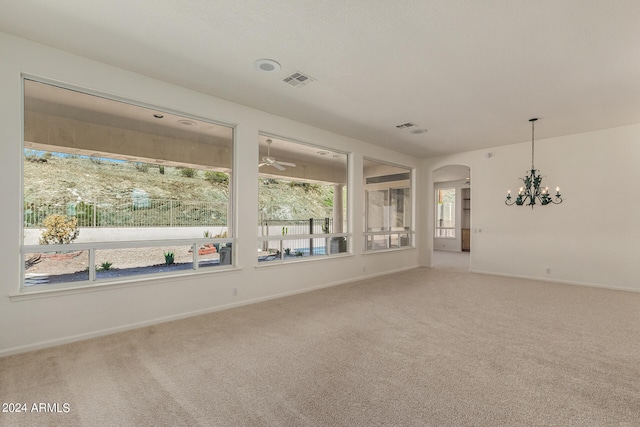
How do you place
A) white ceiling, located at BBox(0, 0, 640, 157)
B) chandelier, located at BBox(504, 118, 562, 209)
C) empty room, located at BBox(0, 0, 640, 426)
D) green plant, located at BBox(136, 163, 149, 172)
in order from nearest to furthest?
empty room, located at BBox(0, 0, 640, 426), white ceiling, located at BBox(0, 0, 640, 157), green plant, located at BBox(136, 163, 149, 172), chandelier, located at BBox(504, 118, 562, 209)

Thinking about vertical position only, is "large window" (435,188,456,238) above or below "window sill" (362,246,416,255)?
above

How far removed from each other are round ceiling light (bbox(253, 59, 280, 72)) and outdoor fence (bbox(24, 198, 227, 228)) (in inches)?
75.2

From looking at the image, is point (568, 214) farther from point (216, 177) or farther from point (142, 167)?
point (142, 167)

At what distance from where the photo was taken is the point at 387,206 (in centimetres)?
716

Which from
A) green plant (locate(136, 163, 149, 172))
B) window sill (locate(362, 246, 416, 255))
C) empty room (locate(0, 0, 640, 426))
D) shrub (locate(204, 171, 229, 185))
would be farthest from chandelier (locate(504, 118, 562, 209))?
green plant (locate(136, 163, 149, 172))

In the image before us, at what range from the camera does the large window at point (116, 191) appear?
9.89ft

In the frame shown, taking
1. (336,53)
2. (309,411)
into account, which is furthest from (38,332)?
(336,53)

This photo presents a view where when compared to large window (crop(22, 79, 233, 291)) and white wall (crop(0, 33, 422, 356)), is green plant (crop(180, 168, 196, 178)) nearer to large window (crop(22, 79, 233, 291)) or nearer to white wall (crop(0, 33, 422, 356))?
large window (crop(22, 79, 233, 291))

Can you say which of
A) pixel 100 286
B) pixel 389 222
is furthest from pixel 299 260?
pixel 389 222

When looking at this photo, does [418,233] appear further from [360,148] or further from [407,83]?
[407,83]

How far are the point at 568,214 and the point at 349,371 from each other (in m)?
5.89

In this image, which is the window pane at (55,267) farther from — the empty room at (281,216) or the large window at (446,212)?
the large window at (446,212)

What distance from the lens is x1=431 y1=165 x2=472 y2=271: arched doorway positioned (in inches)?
457

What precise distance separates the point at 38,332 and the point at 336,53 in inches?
155
